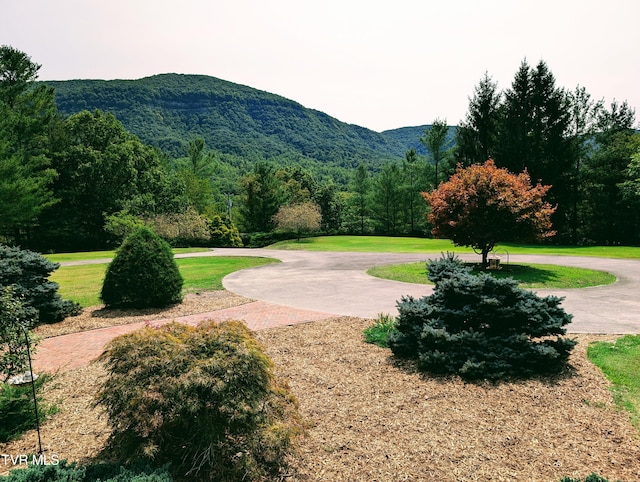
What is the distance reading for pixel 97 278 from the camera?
17031 millimetres

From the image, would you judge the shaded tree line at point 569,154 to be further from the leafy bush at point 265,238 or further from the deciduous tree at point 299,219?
the leafy bush at point 265,238

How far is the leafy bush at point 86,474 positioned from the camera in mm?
2609

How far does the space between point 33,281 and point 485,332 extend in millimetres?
9881

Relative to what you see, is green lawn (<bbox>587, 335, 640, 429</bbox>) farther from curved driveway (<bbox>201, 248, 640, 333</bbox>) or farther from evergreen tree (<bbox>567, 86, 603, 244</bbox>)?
evergreen tree (<bbox>567, 86, 603, 244</bbox>)

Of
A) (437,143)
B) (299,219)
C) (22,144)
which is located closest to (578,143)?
(437,143)

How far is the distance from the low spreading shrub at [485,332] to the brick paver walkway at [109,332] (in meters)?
3.03

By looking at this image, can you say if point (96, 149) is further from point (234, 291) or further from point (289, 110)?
point (289, 110)

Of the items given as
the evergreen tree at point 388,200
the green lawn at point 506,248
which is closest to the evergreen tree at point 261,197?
the green lawn at point 506,248

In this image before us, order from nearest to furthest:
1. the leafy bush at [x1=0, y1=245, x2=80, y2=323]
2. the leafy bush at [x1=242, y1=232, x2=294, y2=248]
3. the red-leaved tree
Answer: the leafy bush at [x1=0, y1=245, x2=80, y2=323], the red-leaved tree, the leafy bush at [x1=242, y1=232, x2=294, y2=248]

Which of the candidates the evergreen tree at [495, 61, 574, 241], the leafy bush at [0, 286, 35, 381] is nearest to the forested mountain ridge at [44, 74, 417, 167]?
the evergreen tree at [495, 61, 574, 241]

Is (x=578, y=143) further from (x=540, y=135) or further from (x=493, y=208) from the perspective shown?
(x=493, y=208)

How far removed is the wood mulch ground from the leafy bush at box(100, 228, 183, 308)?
4.22 meters

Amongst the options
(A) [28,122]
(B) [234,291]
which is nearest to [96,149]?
(A) [28,122]

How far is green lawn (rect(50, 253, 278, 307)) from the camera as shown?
42.5 feet
